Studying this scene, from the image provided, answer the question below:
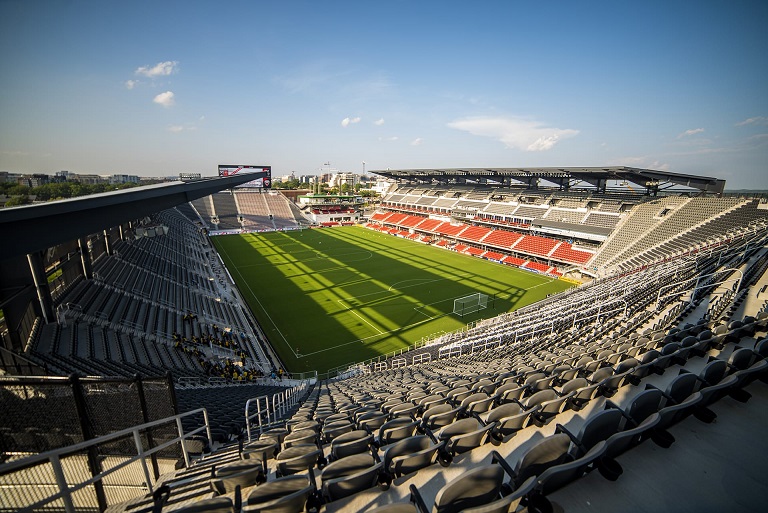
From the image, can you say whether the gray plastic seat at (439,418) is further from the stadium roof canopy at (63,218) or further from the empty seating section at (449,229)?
the empty seating section at (449,229)

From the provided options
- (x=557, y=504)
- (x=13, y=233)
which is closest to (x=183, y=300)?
(x=13, y=233)

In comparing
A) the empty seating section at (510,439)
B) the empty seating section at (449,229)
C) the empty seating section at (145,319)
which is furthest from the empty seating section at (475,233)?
the empty seating section at (510,439)

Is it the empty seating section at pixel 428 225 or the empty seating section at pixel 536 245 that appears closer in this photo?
the empty seating section at pixel 536 245

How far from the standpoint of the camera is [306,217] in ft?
270

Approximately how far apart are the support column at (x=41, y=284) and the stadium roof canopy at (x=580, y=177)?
52.1 metres

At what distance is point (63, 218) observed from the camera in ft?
23.8

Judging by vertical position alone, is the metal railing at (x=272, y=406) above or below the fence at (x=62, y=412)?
below

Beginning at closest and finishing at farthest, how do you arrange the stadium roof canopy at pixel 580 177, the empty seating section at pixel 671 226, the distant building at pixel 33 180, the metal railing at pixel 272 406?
the metal railing at pixel 272 406 → the distant building at pixel 33 180 → the empty seating section at pixel 671 226 → the stadium roof canopy at pixel 580 177

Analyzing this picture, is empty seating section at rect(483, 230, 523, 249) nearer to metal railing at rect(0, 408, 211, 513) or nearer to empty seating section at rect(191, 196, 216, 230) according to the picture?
metal railing at rect(0, 408, 211, 513)

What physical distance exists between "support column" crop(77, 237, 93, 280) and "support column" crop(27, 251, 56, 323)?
5.12 m

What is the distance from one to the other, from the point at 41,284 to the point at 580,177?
58.8 meters

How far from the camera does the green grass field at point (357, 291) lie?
23812mm

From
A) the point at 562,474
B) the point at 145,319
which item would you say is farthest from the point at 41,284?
the point at 562,474

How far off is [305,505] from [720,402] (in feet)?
17.6
